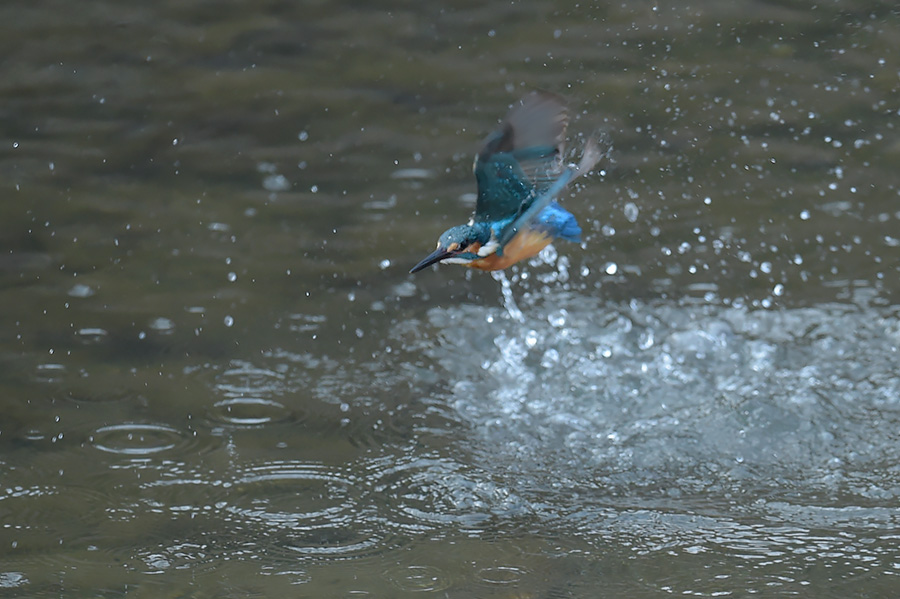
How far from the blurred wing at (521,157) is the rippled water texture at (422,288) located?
0.81 metres

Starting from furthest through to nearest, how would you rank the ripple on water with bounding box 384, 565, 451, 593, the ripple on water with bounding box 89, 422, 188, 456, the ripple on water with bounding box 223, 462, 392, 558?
the ripple on water with bounding box 89, 422, 188, 456 → the ripple on water with bounding box 223, 462, 392, 558 → the ripple on water with bounding box 384, 565, 451, 593

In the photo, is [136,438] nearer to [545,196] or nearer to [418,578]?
[418,578]

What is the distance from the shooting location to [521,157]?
2037mm

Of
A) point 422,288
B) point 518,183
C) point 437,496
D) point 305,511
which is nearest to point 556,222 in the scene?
point 518,183

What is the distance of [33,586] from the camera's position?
223cm

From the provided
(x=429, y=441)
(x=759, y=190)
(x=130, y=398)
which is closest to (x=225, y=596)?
(x=429, y=441)

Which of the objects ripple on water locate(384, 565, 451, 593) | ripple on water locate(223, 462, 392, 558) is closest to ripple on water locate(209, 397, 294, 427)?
ripple on water locate(223, 462, 392, 558)

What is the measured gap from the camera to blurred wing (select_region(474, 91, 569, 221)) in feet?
6.51

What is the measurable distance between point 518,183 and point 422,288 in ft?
5.05

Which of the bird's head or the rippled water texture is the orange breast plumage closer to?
the bird's head

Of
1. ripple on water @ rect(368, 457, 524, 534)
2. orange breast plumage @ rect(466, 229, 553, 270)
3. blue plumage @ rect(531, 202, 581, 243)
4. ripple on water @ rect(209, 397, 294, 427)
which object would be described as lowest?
ripple on water @ rect(368, 457, 524, 534)

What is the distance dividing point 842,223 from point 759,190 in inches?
12.9

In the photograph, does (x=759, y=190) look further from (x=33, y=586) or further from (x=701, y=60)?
(x=33, y=586)

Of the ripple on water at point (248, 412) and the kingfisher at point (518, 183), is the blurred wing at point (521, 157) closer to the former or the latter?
the kingfisher at point (518, 183)
